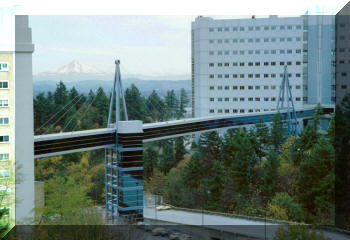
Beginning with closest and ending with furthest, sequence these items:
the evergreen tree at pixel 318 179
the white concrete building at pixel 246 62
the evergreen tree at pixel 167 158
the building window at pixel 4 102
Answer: the building window at pixel 4 102 → the evergreen tree at pixel 318 179 → the white concrete building at pixel 246 62 → the evergreen tree at pixel 167 158

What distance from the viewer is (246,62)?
7254mm

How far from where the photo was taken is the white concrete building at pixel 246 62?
7.20 metres

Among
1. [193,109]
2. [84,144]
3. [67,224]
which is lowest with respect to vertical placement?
[67,224]

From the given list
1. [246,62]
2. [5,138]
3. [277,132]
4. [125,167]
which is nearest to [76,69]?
[125,167]

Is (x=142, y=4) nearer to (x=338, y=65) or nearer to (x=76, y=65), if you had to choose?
(x=76, y=65)

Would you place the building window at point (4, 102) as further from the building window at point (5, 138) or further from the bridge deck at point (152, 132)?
the bridge deck at point (152, 132)

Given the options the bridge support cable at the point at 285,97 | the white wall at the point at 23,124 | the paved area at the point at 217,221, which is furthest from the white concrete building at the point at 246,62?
the white wall at the point at 23,124

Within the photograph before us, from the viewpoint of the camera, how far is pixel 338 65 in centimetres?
609

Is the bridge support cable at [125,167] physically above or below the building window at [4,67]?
below

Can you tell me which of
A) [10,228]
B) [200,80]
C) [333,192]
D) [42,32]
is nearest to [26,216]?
[10,228]

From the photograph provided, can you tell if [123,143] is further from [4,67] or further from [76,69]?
[4,67]

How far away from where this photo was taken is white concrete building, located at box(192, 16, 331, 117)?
720cm

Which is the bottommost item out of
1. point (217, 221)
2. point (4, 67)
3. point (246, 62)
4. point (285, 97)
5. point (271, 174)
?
point (217, 221)

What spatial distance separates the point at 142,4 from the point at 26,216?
9.09ft
